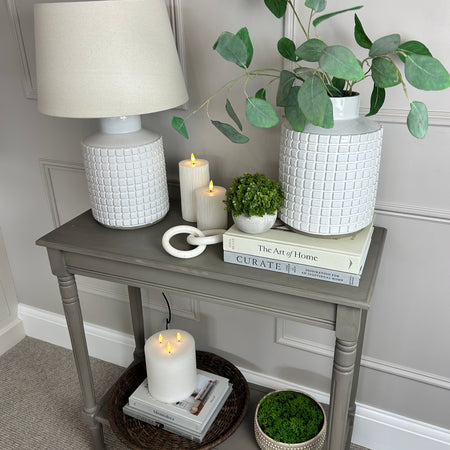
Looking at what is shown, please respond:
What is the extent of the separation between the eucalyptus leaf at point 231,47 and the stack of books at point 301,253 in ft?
1.00

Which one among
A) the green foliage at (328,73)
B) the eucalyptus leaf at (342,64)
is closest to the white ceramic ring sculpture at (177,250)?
the green foliage at (328,73)

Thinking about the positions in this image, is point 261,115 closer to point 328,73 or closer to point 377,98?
point 328,73

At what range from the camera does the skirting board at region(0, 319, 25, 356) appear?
1.69 metres

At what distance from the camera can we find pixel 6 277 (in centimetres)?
167

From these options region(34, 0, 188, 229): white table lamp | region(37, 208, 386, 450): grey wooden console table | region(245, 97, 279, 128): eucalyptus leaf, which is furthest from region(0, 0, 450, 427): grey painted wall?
region(245, 97, 279, 128): eucalyptus leaf

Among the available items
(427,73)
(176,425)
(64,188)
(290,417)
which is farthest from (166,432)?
(427,73)

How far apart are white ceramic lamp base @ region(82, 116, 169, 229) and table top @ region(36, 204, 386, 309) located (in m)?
0.04

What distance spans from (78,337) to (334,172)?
75 centimetres

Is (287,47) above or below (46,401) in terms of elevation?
above

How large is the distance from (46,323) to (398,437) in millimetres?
1268

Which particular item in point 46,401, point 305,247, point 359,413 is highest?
point 305,247

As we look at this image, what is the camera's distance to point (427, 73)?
0.64 metres

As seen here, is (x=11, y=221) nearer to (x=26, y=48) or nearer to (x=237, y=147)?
(x=26, y=48)

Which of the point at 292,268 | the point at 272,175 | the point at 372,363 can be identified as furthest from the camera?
the point at 372,363
